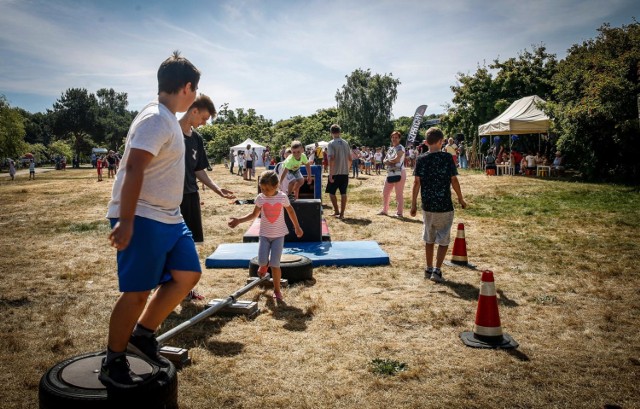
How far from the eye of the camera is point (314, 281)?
625 cm

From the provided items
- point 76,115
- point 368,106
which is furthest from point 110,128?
point 368,106

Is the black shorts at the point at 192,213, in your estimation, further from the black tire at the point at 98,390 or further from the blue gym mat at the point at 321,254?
the black tire at the point at 98,390

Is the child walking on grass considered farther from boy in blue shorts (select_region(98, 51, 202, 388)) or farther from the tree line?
the tree line

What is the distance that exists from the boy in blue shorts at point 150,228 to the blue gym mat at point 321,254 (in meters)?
4.19

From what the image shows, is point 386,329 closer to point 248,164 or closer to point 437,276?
point 437,276

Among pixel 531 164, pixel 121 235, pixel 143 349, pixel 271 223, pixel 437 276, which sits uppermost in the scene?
pixel 531 164

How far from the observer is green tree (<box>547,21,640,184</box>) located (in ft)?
57.3

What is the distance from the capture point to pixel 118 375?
259 cm

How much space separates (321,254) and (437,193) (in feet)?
7.58

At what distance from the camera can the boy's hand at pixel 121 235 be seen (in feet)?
8.01

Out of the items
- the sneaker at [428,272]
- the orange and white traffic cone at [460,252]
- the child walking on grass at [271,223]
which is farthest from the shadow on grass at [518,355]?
the orange and white traffic cone at [460,252]

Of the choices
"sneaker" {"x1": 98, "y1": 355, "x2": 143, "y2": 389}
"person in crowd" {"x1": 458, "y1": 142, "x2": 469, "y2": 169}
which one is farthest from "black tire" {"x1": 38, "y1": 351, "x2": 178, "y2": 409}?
"person in crowd" {"x1": 458, "y1": 142, "x2": 469, "y2": 169}

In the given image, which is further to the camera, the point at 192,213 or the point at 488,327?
the point at 192,213

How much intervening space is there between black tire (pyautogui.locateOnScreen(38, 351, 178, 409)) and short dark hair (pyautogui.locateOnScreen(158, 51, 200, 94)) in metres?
1.75
